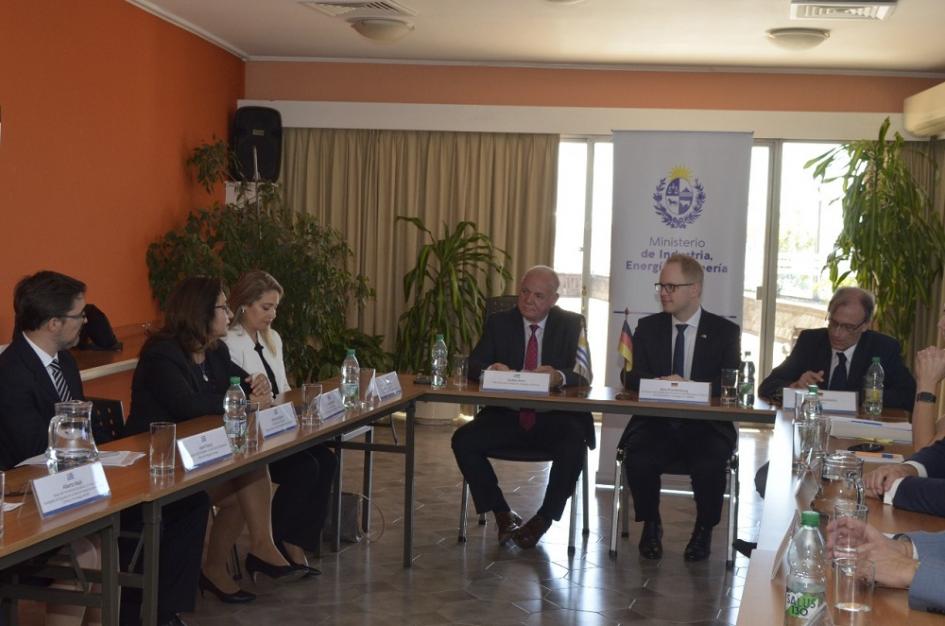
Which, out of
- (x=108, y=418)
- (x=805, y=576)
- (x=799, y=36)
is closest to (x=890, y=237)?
(x=799, y=36)

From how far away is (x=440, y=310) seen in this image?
869 cm

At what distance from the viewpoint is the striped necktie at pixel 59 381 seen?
12.3 ft

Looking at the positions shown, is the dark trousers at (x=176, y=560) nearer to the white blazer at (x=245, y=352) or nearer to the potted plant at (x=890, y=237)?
the white blazer at (x=245, y=352)

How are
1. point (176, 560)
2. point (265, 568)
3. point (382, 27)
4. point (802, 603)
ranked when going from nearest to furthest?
point (802, 603), point (176, 560), point (265, 568), point (382, 27)

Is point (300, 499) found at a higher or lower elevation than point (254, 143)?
lower

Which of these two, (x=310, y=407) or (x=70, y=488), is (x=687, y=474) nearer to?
(x=310, y=407)

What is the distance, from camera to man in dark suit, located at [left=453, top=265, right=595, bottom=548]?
5.39 m

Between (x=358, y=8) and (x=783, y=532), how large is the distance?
5.00 metres

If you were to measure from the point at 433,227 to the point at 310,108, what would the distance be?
4.70 feet

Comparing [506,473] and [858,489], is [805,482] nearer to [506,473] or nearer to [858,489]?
[858,489]

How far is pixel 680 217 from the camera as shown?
21.9 ft

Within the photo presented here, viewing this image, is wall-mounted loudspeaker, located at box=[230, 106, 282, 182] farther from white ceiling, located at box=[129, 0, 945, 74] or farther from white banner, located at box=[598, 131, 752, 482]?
white banner, located at box=[598, 131, 752, 482]

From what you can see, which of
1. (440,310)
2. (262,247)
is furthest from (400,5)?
(440,310)

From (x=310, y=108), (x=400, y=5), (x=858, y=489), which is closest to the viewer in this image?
(x=858, y=489)
